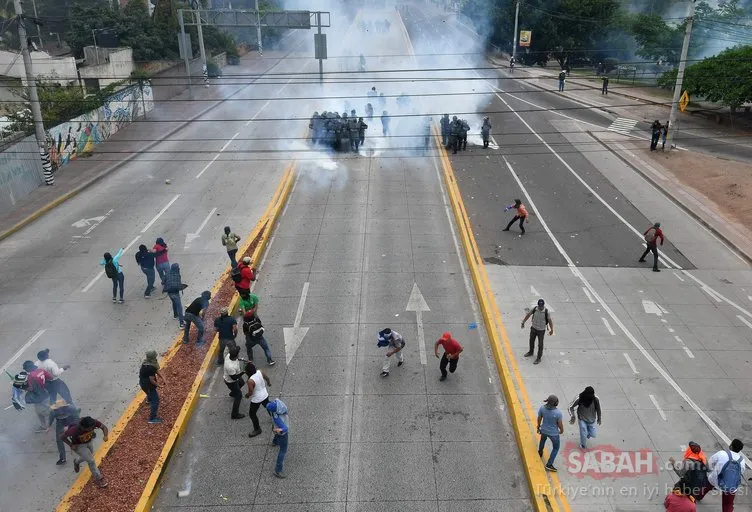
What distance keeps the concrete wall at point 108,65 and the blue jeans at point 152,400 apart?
33395 millimetres

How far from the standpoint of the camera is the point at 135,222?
1975 centimetres

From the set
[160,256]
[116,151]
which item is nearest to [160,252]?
[160,256]

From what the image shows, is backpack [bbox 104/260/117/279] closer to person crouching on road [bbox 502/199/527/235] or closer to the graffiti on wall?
person crouching on road [bbox 502/199/527/235]

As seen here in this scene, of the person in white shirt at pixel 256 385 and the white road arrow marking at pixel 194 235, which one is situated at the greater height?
the person in white shirt at pixel 256 385

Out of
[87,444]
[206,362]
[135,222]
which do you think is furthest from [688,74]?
[87,444]

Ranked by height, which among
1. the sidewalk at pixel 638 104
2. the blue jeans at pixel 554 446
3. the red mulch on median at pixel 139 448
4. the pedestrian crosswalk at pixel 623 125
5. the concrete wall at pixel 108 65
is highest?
the concrete wall at pixel 108 65

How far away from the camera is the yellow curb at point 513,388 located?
890cm

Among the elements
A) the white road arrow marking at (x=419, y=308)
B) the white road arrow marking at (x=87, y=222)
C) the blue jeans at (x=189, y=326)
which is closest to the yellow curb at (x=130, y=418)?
the blue jeans at (x=189, y=326)

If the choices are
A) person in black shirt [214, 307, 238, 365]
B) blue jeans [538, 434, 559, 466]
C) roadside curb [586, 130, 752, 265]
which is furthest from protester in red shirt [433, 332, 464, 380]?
roadside curb [586, 130, 752, 265]

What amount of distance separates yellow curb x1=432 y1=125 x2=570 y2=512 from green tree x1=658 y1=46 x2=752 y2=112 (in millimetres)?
16911

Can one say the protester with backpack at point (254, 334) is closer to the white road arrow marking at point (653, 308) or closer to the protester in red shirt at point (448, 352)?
the protester in red shirt at point (448, 352)

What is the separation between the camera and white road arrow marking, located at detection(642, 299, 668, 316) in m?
14.3

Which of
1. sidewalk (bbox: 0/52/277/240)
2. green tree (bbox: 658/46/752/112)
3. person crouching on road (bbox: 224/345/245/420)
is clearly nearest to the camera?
person crouching on road (bbox: 224/345/245/420)

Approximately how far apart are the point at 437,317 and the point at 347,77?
104 ft
